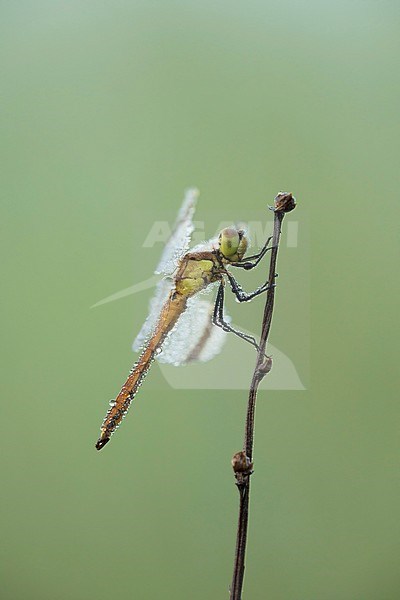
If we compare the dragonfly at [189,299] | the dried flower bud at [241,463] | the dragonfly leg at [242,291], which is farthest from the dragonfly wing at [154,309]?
the dried flower bud at [241,463]

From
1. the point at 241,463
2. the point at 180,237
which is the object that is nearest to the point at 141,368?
the point at 180,237

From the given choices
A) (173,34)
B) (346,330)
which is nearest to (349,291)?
(346,330)

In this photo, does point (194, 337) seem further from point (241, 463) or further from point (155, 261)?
point (241, 463)

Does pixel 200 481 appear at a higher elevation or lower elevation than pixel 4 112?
lower

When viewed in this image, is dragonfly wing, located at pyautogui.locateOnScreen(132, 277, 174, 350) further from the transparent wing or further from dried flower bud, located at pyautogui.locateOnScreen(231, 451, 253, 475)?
dried flower bud, located at pyautogui.locateOnScreen(231, 451, 253, 475)

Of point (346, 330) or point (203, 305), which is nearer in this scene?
point (203, 305)

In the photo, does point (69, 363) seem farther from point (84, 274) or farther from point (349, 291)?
point (349, 291)

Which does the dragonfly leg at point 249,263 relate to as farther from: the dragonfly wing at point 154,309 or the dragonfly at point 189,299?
the dragonfly wing at point 154,309
